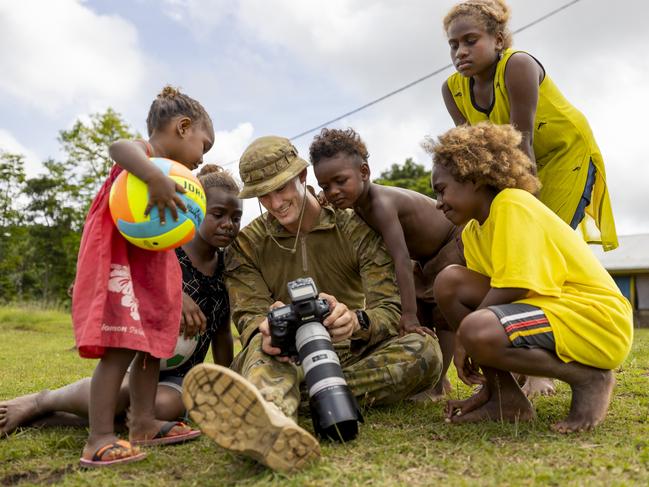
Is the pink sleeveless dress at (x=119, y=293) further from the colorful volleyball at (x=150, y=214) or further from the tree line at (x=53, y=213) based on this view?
the tree line at (x=53, y=213)

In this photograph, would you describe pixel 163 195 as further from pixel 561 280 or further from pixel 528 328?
pixel 561 280

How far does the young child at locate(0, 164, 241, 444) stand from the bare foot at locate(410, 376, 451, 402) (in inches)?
49.3

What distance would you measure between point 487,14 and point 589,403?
2.24 m

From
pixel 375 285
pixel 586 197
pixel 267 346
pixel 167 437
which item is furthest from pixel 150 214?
pixel 586 197

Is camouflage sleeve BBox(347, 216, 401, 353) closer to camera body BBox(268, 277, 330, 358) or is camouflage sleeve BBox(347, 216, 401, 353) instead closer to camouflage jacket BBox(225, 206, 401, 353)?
camouflage jacket BBox(225, 206, 401, 353)

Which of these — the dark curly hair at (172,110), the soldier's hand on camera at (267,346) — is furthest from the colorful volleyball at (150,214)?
the soldier's hand on camera at (267,346)

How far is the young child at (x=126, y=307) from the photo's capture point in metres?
2.70

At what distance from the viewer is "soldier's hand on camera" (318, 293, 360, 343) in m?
3.06

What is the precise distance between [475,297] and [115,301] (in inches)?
70.5

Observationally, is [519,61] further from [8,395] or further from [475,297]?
[8,395]

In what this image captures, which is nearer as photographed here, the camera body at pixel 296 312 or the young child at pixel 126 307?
the young child at pixel 126 307

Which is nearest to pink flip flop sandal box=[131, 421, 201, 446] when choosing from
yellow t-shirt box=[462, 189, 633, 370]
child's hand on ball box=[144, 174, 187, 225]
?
child's hand on ball box=[144, 174, 187, 225]

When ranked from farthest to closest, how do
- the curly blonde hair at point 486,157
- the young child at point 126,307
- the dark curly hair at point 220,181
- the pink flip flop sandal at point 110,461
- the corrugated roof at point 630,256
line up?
1. the corrugated roof at point 630,256
2. the dark curly hair at point 220,181
3. the curly blonde hair at point 486,157
4. the young child at point 126,307
5. the pink flip flop sandal at point 110,461

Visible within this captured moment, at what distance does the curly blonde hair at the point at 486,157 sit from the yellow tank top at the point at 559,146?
0.60 m
